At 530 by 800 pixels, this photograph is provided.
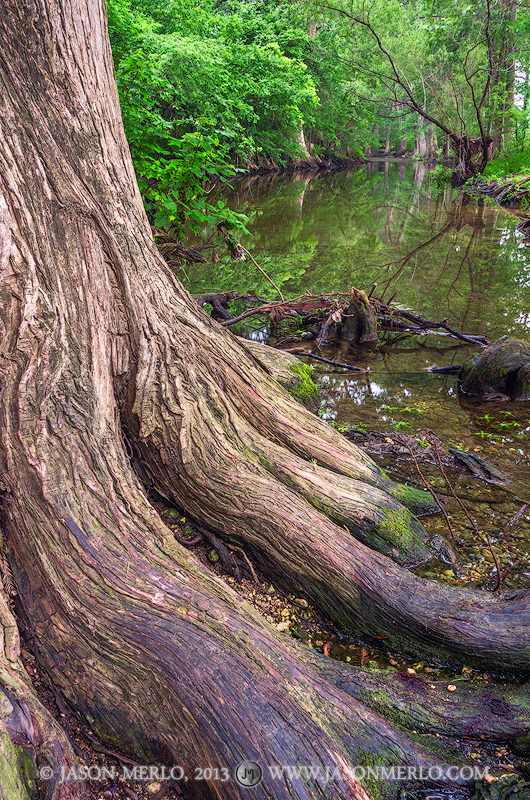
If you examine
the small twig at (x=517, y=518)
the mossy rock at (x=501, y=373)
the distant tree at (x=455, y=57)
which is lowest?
the small twig at (x=517, y=518)

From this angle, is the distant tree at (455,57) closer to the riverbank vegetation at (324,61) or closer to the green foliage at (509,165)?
the riverbank vegetation at (324,61)

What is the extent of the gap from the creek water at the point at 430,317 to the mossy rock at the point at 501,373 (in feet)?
0.62

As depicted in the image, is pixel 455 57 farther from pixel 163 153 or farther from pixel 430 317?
pixel 163 153

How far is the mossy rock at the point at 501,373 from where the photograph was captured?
512cm

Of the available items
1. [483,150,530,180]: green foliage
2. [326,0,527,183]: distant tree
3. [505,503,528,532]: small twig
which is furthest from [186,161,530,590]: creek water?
[326,0,527,183]: distant tree

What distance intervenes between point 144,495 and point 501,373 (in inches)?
170

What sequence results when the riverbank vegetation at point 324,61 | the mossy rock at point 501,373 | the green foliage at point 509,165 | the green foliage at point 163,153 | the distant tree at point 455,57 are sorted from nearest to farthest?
1. the mossy rock at point 501,373
2. the green foliage at point 163,153
3. the distant tree at point 455,57
4. the riverbank vegetation at point 324,61
5. the green foliage at point 509,165

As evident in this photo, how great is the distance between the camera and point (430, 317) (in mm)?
7414

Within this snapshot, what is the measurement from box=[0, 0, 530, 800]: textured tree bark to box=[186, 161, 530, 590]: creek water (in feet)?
2.54

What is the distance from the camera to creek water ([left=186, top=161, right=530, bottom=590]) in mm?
3385

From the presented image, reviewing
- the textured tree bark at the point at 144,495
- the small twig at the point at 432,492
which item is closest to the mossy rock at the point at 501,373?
the small twig at the point at 432,492

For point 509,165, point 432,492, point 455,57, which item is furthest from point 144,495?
point 455,57

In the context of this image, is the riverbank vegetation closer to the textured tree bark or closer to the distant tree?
the distant tree

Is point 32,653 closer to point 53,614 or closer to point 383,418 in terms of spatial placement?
point 53,614
